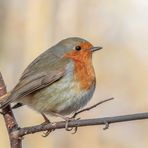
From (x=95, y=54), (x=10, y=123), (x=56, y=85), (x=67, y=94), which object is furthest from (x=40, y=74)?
(x=95, y=54)

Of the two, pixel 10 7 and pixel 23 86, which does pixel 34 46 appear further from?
pixel 23 86

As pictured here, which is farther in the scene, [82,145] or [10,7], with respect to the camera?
[10,7]

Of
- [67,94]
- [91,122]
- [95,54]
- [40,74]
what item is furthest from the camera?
[95,54]

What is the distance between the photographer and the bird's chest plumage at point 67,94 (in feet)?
11.1

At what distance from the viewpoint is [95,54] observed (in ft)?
22.1

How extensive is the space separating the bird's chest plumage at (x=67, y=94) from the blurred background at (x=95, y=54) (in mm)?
2436

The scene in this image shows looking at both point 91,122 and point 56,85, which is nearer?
point 91,122

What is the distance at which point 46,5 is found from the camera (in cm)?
648

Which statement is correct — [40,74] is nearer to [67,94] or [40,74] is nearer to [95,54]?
[67,94]

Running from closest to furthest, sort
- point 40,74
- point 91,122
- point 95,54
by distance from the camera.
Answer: point 91,122 → point 40,74 → point 95,54

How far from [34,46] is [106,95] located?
0.97 meters

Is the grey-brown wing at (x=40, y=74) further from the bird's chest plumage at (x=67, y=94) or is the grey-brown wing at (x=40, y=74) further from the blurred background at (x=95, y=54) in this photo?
the blurred background at (x=95, y=54)

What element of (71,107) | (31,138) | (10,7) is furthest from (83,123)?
(10,7)

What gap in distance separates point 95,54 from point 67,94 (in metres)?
3.39
